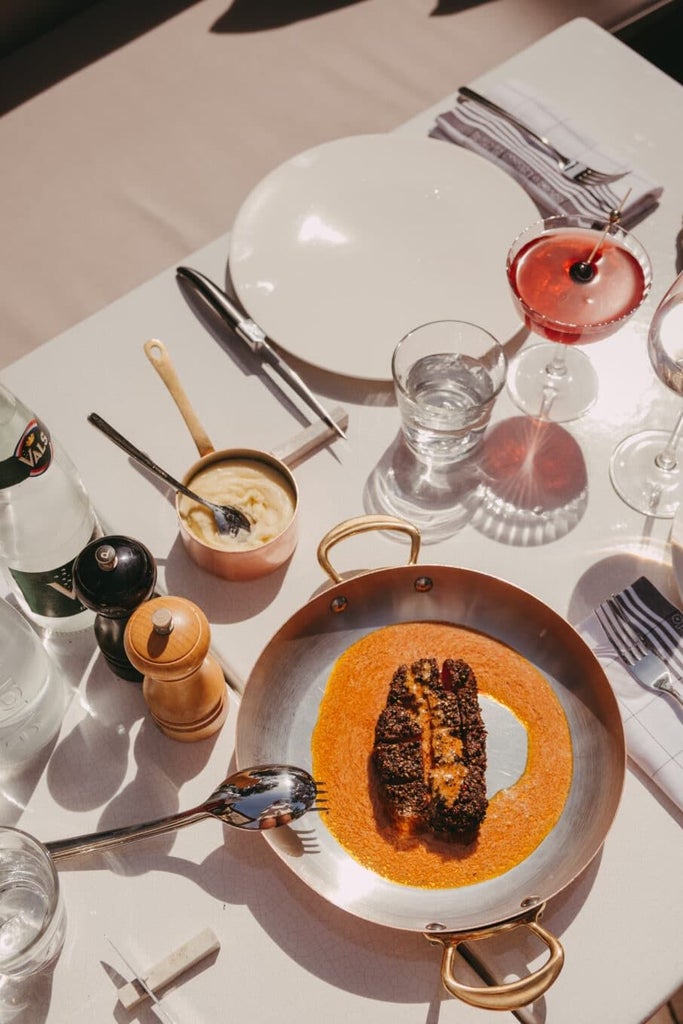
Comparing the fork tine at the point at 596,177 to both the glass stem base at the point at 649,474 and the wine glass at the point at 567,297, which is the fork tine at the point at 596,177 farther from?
the glass stem base at the point at 649,474

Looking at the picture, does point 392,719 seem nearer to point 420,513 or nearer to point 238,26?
point 420,513

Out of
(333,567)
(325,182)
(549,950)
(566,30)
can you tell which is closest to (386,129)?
(566,30)

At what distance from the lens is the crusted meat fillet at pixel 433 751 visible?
31.4 inches

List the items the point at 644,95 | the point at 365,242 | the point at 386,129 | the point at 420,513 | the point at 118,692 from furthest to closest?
the point at 386,129
the point at 644,95
the point at 365,242
the point at 420,513
the point at 118,692

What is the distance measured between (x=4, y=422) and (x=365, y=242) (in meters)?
0.58

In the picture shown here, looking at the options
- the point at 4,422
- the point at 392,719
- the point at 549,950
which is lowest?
the point at 549,950

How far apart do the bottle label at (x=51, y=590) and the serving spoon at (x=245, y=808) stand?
21 cm

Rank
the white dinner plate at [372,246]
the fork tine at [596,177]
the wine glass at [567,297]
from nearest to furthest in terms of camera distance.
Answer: the wine glass at [567,297] < the white dinner plate at [372,246] < the fork tine at [596,177]

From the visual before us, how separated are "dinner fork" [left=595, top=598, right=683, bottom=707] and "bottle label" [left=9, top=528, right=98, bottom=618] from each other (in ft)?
1.70

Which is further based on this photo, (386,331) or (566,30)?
(566,30)

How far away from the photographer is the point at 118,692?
0.91m

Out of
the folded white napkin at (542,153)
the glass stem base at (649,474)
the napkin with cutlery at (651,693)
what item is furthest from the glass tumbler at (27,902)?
the folded white napkin at (542,153)

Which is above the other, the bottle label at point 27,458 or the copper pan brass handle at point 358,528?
the bottle label at point 27,458

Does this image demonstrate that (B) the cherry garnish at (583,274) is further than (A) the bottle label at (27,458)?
Yes
